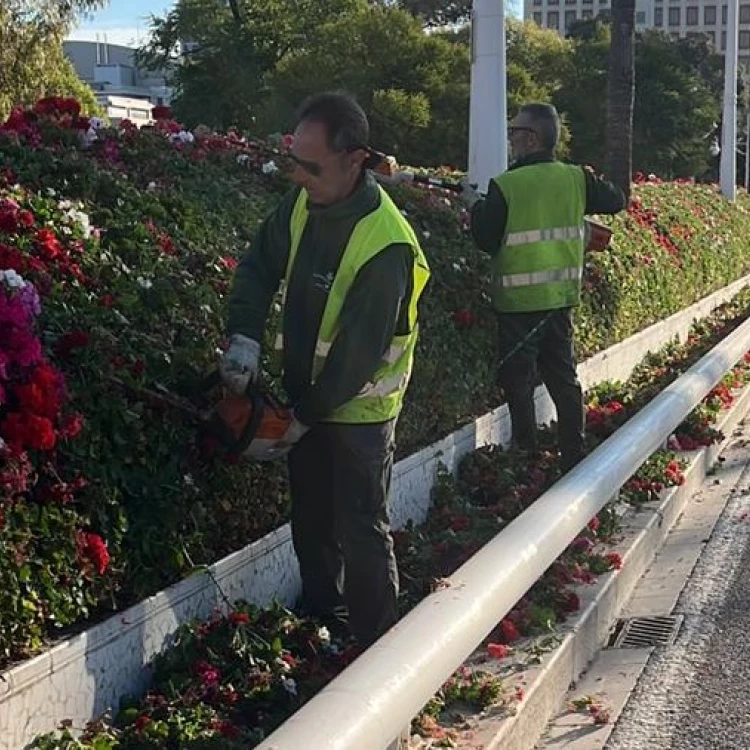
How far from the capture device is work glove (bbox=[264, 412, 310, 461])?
14.9ft

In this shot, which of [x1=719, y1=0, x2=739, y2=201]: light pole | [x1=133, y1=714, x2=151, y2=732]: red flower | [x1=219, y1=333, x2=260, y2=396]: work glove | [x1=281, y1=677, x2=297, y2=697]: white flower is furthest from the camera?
[x1=719, y1=0, x2=739, y2=201]: light pole

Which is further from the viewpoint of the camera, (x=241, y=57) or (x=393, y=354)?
(x=241, y=57)

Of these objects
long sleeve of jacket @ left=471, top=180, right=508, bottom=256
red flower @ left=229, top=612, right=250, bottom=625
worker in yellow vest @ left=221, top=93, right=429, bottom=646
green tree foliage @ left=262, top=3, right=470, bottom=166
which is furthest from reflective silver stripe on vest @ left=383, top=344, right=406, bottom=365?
green tree foliage @ left=262, top=3, right=470, bottom=166

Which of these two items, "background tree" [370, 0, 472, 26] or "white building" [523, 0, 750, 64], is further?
"white building" [523, 0, 750, 64]

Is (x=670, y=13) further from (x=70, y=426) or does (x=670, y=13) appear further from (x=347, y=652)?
(x=70, y=426)

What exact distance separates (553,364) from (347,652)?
10.3 feet

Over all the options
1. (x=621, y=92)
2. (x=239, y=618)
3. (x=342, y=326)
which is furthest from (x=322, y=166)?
(x=621, y=92)

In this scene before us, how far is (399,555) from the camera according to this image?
605 centimetres

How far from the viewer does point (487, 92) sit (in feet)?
34.3

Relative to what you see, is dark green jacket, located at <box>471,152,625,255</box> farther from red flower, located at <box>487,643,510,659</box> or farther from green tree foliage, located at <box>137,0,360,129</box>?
green tree foliage, located at <box>137,0,360,129</box>

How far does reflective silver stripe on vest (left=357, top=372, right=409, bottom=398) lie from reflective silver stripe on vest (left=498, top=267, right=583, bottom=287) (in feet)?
9.53

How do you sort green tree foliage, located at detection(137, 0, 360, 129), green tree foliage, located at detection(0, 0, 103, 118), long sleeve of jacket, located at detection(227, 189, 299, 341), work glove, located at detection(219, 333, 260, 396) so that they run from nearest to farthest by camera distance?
work glove, located at detection(219, 333, 260, 396) < long sleeve of jacket, located at detection(227, 189, 299, 341) < green tree foliage, located at detection(0, 0, 103, 118) < green tree foliage, located at detection(137, 0, 360, 129)

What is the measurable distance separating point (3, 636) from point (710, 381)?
5.90 meters

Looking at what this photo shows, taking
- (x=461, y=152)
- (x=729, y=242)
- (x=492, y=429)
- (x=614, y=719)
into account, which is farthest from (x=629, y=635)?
(x=461, y=152)
